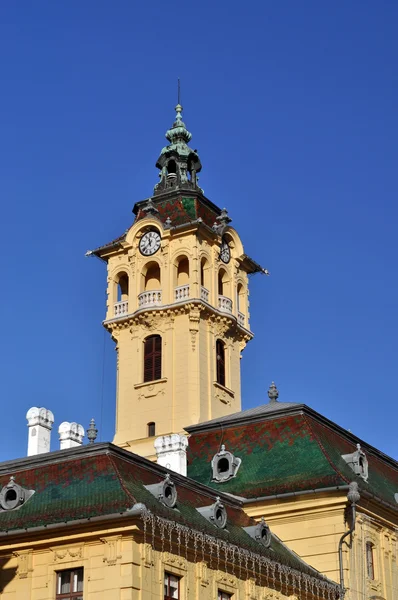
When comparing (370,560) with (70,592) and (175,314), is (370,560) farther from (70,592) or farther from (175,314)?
(175,314)

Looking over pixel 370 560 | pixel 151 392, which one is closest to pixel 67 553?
pixel 370 560

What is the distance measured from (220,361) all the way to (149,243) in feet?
25.9

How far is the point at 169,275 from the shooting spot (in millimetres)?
65875

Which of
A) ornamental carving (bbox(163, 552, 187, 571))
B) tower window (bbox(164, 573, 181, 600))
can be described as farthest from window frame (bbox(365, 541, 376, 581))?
tower window (bbox(164, 573, 181, 600))

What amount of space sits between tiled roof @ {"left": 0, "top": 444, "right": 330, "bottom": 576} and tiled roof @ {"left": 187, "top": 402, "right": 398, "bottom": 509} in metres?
3.47

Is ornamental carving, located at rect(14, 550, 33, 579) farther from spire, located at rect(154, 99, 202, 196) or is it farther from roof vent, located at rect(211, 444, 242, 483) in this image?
spire, located at rect(154, 99, 202, 196)

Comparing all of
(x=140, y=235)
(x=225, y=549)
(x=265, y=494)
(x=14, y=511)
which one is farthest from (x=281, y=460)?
(x=140, y=235)

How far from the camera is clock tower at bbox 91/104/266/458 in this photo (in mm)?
63375

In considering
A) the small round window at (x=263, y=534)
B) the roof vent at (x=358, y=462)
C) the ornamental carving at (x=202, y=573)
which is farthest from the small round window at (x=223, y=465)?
the ornamental carving at (x=202, y=573)

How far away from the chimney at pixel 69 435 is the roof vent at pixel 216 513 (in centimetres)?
1085

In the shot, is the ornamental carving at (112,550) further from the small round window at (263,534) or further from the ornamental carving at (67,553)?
the small round window at (263,534)

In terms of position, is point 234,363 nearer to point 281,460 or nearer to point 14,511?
point 281,460

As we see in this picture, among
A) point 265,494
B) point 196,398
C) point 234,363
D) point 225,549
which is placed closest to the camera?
point 225,549

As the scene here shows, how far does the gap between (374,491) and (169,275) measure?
2052 cm
